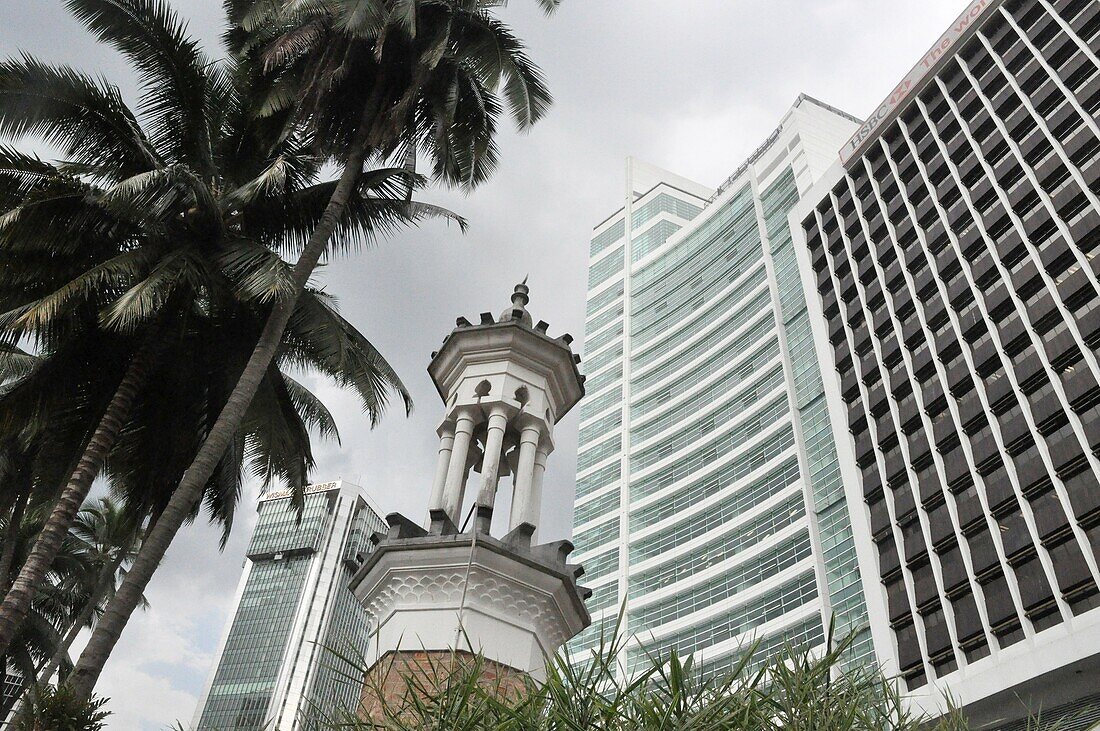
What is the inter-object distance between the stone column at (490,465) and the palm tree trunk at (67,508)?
524 cm

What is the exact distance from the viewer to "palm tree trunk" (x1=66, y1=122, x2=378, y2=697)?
1010 cm

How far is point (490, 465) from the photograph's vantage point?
34.8 feet

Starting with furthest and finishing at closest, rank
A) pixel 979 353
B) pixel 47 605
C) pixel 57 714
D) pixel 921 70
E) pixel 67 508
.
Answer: pixel 921 70 → pixel 979 353 → pixel 47 605 → pixel 67 508 → pixel 57 714

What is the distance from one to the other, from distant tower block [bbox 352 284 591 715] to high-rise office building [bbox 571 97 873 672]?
125 feet

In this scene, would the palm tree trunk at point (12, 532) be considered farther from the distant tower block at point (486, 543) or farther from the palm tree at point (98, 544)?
the distant tower block at point (486, 543)

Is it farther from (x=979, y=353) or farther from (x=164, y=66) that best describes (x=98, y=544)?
(x=979, y=353)

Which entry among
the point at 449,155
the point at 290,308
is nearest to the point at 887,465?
the point at 449,155

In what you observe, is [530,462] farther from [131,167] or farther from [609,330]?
[609,330]

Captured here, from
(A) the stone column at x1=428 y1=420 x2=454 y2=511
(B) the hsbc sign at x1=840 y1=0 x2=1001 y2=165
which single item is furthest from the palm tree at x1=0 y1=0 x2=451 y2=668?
(B) the hsbc sign at x1=840 y1=0 x2=1001 y2=165

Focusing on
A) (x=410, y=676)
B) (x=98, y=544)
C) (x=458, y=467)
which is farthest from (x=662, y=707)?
(x=98, y=544)

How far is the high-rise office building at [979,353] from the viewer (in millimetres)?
37312

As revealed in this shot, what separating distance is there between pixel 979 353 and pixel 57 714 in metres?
46.2

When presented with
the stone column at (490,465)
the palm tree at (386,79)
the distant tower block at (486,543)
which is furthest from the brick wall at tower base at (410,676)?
the palm tree at (386,79)

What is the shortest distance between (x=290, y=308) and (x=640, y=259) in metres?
76.5
